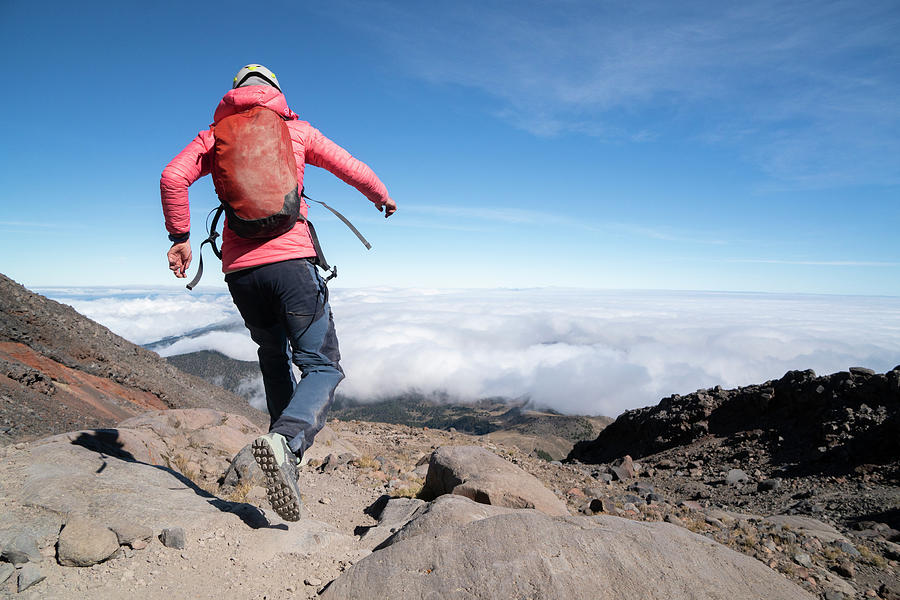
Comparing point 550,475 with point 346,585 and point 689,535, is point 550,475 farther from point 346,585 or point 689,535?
point 346,585

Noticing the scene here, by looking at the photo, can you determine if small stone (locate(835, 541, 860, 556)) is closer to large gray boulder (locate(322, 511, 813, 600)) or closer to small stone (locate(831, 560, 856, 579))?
small stone (locate(831, 560, 856, 579))

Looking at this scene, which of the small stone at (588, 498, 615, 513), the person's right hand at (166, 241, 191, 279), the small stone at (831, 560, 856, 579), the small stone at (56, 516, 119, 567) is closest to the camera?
the small stone at (56, 516, 119, 567)

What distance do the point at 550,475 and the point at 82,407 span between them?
1281 cm

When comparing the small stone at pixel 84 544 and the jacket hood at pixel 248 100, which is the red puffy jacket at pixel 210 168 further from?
the small stone at pixel 84 544

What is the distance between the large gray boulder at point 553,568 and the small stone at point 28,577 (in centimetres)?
154

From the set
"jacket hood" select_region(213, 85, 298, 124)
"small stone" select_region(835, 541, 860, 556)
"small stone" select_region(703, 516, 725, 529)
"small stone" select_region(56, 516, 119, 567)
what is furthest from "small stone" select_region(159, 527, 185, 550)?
"small stone" select_region(835, 541, 860, 556)

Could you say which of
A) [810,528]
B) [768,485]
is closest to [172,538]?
[810,528]

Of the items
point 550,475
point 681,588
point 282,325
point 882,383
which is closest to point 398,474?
point 550,475

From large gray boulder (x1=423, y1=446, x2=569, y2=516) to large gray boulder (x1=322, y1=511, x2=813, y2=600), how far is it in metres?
2.37

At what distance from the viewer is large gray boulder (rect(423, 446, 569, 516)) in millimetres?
5695

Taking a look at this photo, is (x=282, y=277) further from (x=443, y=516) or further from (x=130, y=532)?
(x=443, y=516)

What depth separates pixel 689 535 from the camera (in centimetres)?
364

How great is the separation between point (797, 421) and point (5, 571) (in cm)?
1820

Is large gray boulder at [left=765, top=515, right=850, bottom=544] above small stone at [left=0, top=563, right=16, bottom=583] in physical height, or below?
below
